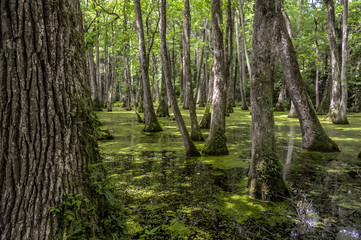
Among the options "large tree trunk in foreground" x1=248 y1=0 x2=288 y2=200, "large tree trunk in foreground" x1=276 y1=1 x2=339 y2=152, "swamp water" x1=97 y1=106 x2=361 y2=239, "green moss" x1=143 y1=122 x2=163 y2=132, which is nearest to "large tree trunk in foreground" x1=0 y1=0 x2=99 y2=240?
"swamp water" x1=97 y1=106 x2=361 y2=239

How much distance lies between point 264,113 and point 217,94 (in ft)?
9.37

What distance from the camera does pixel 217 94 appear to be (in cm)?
677

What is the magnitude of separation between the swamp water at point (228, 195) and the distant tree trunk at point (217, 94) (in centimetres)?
39

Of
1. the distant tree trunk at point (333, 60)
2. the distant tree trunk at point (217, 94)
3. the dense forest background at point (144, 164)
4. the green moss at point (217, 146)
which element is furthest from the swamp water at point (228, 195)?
the distant tree trunk at point (333, 60)

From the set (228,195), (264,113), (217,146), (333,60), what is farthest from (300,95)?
(333,60)

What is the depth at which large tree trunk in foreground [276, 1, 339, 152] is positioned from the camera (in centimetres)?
707

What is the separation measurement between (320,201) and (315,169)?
6.51 ft

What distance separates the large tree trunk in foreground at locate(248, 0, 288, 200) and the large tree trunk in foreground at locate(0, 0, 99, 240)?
3.06m

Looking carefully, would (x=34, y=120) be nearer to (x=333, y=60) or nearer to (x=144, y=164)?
(x=144, y=164)

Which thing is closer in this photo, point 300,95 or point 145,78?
point 300,95

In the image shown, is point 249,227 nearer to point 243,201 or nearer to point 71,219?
point 243,201

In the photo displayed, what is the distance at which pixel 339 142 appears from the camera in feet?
28.7

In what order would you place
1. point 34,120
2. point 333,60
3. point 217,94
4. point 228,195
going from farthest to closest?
point 333,60, point 217,94, point 228,195, point 34,120

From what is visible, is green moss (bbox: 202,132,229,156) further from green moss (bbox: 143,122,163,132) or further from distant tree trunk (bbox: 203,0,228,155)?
green moss (bbox: 143,122,163,132)
